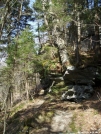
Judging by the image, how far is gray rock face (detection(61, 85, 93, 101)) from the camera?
11.1 meters

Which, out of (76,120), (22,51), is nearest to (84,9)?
(22,51)

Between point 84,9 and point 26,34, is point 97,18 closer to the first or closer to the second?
point 84,9

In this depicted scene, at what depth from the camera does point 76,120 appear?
8.66 metres

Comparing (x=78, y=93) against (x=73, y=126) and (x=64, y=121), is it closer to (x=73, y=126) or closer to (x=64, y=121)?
(x=64, y=121)

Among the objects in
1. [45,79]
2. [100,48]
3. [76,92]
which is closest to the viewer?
[76,92]

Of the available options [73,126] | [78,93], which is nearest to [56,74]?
[78,93]

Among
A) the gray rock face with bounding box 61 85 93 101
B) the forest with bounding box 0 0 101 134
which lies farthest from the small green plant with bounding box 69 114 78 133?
the gray rock face with bounding box 61 85 93 101

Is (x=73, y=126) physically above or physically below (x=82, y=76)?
below

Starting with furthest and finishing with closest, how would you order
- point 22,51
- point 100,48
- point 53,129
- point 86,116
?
1. point 100,48
2. point 22,51
3. point 86,116
4. point 53,129

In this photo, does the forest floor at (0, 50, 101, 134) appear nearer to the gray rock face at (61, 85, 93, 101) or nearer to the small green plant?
the small green plant

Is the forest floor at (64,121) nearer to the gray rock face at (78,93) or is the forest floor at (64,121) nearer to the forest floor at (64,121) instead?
the forest floor at (64,121)

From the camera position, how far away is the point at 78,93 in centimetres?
1128

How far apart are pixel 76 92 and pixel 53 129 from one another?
142 inches

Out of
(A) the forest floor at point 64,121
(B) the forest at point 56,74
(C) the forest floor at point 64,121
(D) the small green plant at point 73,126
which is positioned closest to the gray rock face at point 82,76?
(B) the forest at point 56,74
